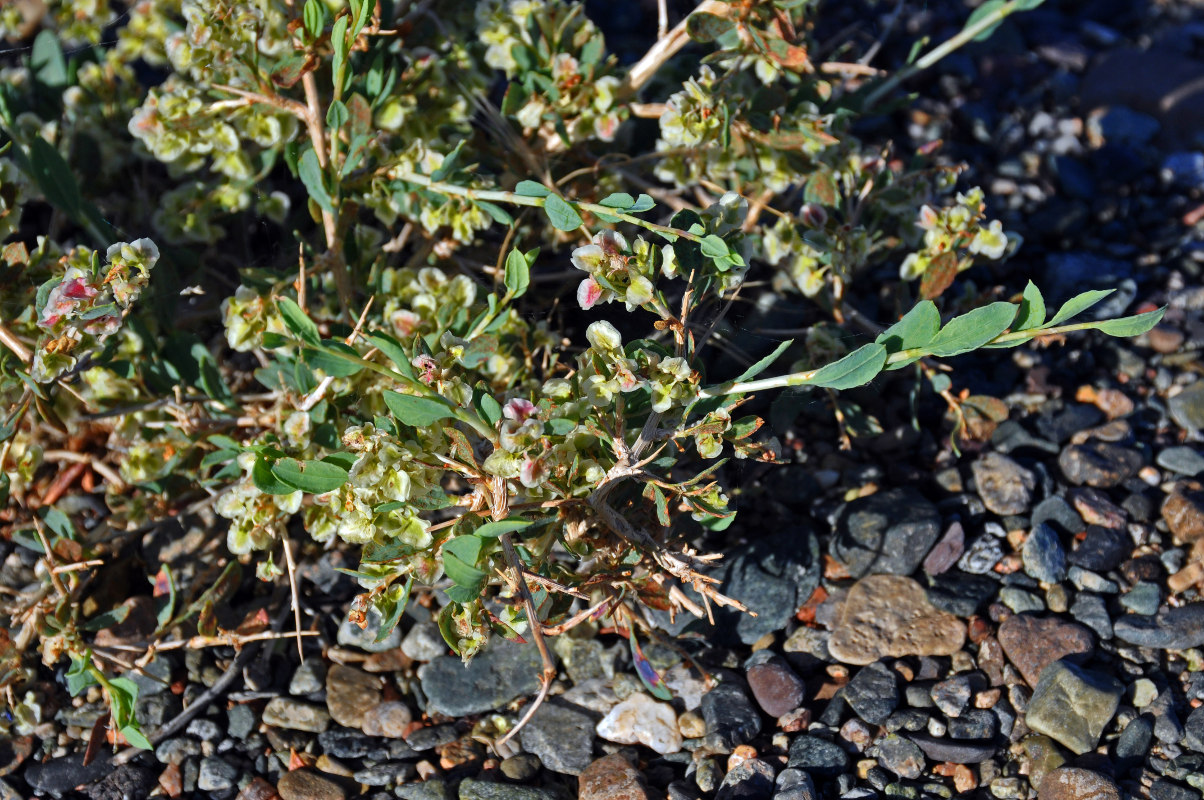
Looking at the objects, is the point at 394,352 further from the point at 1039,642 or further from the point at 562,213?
the point at 1039,642

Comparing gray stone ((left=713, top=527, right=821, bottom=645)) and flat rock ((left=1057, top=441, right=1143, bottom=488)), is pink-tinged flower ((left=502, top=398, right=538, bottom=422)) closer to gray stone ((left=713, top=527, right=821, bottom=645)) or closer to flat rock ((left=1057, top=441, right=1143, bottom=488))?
gray stone ((left=713, top=527, right=821, bottom=645))

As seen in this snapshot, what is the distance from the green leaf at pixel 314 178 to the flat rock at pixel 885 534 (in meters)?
1.21

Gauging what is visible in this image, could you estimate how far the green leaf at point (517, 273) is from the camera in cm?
180

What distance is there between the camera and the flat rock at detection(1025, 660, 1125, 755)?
1.85 meters

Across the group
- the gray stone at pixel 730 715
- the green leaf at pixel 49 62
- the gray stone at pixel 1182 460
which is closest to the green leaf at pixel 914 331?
the gray stone at pixel 730 715

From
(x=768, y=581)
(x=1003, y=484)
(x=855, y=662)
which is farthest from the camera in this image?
(x=1003, y=484)

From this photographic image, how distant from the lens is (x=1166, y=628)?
2.01 meters

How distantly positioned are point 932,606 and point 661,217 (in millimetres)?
1073

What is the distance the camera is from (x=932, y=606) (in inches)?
83.7

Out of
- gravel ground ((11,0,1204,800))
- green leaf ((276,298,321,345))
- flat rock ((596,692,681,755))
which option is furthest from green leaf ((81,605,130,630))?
flat rock ((596,692,681,755))

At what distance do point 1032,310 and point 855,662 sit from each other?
2.67 feet

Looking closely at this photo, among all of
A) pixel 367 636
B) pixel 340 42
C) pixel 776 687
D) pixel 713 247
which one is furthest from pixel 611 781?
pixel 340 42

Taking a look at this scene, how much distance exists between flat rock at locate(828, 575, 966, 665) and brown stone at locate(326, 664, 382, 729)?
90 centimetres

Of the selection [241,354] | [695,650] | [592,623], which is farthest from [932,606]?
[241,354]
